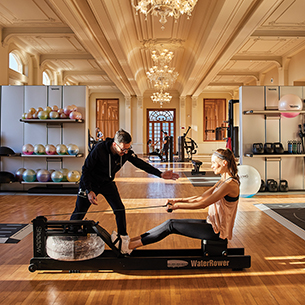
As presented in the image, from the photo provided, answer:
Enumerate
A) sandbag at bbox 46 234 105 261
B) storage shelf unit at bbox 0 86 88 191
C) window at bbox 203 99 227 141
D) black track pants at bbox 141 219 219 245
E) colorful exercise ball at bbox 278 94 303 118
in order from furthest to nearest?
1. window at bbox 203 99 227 141
2. storage shelf unit at bbox 0 86 88 191
3. colorful exercise ball at bbox 278 94 303 118
4. black track pants at bbox 141 219 219 245
5. sandbag at bbox 46 234 105 261

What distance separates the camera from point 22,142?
21.8ft

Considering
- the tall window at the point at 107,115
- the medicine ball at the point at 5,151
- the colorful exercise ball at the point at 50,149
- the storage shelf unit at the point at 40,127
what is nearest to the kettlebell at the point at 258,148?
the storage shelf unit at the point at 40,127

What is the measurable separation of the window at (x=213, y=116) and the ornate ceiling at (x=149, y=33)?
262 inches

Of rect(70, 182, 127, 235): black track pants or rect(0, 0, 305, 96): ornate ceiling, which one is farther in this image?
rect(0, 0, 305, 96): ornate ceiling

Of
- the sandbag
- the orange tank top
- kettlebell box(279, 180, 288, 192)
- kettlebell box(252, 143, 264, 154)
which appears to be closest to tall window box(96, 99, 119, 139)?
kettlebell box(252, 143, 264, 154)

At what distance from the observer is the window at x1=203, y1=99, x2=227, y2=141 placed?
20.9 m

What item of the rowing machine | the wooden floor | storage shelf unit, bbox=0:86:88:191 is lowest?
the wooden floor

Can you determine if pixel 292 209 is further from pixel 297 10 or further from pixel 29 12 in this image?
pixel 29 12

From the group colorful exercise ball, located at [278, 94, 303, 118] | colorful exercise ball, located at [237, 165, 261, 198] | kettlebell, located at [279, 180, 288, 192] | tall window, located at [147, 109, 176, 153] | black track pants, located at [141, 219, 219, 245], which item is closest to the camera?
black track pants, located at [141, 219, 219, 245]

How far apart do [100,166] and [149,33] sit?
7.99 meters

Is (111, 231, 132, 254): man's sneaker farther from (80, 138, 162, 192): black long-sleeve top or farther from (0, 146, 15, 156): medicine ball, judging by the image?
(0, 146, 15, 156): medicine ball

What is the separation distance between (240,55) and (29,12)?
28.0 feet

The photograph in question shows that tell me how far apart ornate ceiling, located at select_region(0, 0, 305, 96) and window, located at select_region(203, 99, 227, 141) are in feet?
21.8

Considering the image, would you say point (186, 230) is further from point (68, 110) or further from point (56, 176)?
point (68, 110)
